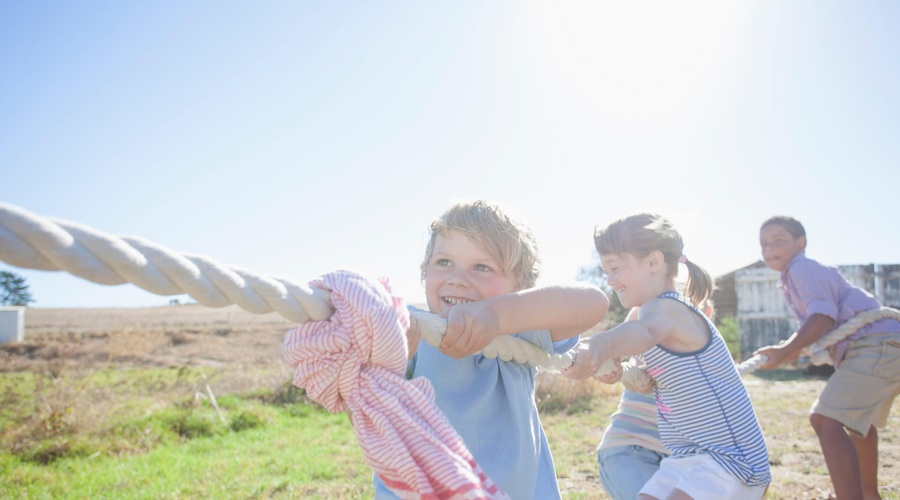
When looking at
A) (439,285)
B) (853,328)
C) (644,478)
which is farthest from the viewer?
(853,328)

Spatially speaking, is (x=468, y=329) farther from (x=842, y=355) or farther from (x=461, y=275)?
(x=842, y=355)

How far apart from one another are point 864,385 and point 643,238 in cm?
228

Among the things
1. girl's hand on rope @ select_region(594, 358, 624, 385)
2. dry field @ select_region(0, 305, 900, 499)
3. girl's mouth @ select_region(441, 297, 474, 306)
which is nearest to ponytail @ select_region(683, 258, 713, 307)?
girl's hand on rope @ select_region(594, 358, 624, 385)

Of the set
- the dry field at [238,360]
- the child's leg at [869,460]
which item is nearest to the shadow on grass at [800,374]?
the dry field at [238,360]

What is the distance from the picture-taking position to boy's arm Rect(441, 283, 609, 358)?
155 cm

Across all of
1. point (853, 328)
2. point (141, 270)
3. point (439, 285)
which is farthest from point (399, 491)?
point (853, 328)

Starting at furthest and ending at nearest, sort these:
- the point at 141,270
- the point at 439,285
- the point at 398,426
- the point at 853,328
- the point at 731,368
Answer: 1. the point at 853,328
2. the point at 731,368
3. the point at 439,285
4. the point at 398,426
5. the point at 141,270

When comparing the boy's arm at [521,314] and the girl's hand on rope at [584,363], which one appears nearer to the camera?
the boy's arm at [521,314]

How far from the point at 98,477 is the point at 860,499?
5848mm

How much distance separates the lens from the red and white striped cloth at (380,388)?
3.83 ft

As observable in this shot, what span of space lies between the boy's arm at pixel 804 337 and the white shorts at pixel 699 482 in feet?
6.10

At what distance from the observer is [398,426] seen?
47.8 inches

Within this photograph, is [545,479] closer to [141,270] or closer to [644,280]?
[644,280]

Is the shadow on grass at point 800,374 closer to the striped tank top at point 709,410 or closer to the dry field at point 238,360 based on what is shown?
the dry field at point 238,360
